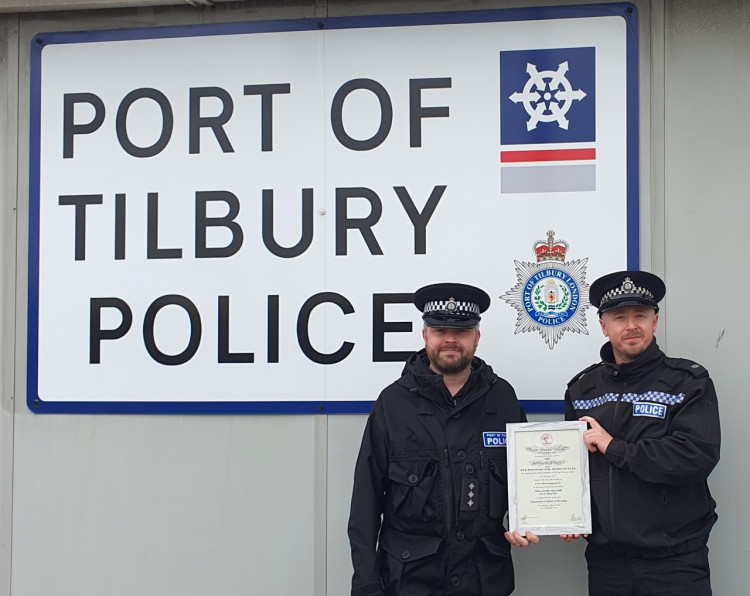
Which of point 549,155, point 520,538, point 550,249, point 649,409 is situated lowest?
point 520,538

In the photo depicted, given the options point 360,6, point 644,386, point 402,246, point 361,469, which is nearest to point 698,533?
point 644,386

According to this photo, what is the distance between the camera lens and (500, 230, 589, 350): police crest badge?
3.45 meters

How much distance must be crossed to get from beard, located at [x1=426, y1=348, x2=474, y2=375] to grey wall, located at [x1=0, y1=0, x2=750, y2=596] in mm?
448

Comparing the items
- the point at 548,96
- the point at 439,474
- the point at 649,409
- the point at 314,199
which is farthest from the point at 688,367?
the point at 314,199

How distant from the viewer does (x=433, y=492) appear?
9.66 feet

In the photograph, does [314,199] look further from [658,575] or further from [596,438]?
[658,575]

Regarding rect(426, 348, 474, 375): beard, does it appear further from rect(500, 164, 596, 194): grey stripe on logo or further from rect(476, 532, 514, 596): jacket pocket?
rect(500, 164, 596, 194): grey stripe on logo

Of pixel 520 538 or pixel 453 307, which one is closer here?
pixel 520 538

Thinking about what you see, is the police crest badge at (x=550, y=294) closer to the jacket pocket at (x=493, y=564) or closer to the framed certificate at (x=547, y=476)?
the framed certificate at (x=547, y=476)

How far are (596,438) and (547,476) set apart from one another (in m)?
0.22

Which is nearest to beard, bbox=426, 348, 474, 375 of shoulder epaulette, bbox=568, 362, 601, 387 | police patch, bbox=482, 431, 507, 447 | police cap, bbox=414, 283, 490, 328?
police cap, bbox=414, 283, 490, 328

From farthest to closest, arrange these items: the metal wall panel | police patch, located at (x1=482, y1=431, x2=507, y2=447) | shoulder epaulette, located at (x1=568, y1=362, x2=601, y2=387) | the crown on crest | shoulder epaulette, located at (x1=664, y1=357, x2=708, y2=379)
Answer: the crown on crest, the metal wall panel, shoulder epaulette, located at (x1=568, y1=362, x2=601, y2=387), police patch, located at (x1=482, y1=431, x2=507, y2=447), shoulder epaulette, located at (x1=664, y1=357, x2=708, y2=379)

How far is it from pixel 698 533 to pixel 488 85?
194 cm

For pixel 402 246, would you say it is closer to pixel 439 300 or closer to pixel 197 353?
pixel 439 300
